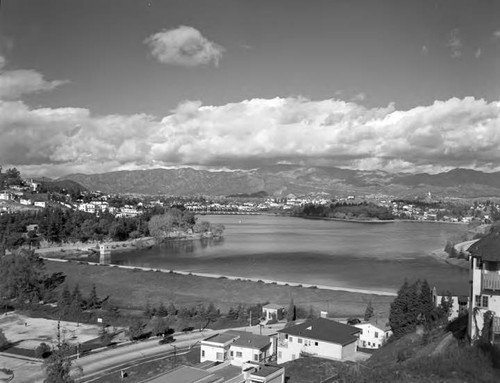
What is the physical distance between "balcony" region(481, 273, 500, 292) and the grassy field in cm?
1174

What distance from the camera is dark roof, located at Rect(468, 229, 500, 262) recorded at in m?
8.32

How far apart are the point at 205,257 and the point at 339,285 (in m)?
14.4

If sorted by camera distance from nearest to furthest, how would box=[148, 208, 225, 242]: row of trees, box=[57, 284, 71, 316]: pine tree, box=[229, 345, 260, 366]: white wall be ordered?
box=[229, 345, 260, 366]: white wall
box=[57, 284, 71, 316]: pine tree
box=[148, 208, 225, 242]: row of trees

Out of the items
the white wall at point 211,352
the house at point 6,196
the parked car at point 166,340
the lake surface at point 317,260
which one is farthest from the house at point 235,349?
the house at point 6,196

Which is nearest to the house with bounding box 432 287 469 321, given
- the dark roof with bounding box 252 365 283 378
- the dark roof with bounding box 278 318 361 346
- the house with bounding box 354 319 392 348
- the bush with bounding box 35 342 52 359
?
the house with bounding box 354 319 392 348

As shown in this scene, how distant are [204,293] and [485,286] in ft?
59.6

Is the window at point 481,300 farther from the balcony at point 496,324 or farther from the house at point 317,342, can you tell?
the house at point 317,342

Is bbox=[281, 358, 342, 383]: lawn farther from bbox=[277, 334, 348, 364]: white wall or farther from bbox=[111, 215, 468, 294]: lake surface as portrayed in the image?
bbox=[111, 215, 468, 294]: lake surface

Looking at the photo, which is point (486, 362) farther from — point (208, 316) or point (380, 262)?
point (380, 262)

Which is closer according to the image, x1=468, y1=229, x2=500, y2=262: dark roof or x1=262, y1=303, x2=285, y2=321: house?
x1=468, y1=229, x2=500, y2=262: dark roof

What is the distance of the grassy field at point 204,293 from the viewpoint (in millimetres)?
21984

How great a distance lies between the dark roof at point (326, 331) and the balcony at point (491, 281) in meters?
5.68

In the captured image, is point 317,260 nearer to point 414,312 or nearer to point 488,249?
point 414,312

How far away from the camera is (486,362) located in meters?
7.17
